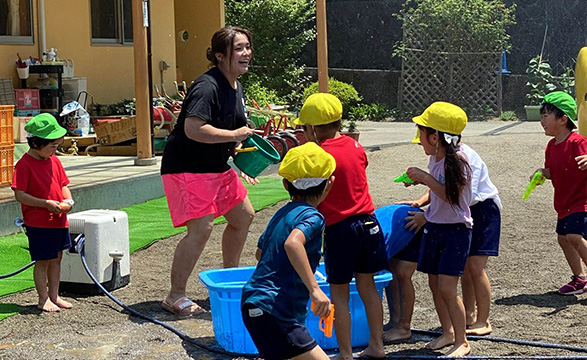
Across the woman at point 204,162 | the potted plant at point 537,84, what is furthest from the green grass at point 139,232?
the potted plant at point 537,84

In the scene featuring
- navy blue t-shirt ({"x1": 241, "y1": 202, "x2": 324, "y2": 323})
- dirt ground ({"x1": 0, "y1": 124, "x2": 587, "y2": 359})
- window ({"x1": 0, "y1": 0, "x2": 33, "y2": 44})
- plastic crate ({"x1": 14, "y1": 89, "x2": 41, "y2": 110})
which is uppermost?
window ({"x1": 0, "y1": 0, "x2": 33, "y2": 44})

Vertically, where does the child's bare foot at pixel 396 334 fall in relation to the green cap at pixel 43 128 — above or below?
below

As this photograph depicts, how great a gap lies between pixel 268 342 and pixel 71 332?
1.90m

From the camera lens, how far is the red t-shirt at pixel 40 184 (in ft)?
17.3

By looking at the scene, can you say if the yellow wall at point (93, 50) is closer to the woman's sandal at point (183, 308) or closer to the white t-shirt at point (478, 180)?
the woman's sandal at point (183, 308)

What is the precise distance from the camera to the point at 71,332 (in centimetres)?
496

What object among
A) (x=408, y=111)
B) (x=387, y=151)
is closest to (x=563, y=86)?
(x=408, y=111)

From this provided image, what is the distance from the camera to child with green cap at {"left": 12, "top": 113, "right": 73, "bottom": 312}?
17.2ft

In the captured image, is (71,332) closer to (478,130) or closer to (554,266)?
(554,266)

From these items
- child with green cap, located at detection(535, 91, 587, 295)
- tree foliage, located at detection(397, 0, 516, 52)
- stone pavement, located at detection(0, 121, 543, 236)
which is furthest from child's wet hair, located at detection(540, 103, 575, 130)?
tree foliage, located at detection(397, 0, 516, 52)

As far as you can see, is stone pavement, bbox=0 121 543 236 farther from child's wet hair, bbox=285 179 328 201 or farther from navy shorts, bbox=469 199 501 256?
child's wet hair, bbox=285 179 328 201

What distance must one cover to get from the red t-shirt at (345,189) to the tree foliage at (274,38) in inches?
606

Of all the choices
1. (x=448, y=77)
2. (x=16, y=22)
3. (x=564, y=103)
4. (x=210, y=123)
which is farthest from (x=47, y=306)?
(x=448, y=77)

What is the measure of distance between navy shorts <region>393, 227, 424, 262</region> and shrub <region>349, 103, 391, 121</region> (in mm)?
15618
